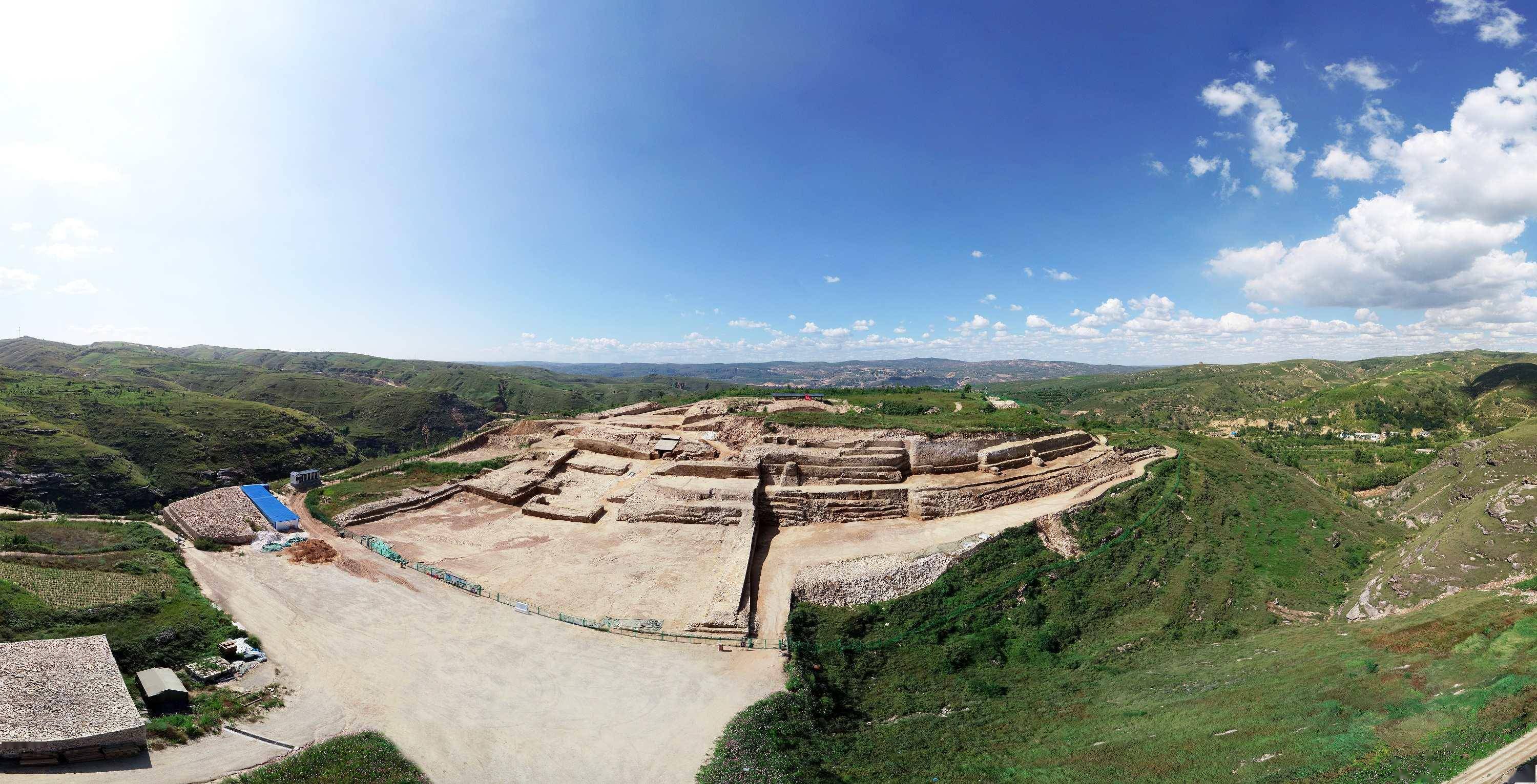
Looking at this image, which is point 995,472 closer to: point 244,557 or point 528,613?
point 528,613

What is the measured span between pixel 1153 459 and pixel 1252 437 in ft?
239

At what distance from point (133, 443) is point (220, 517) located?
62609 millimetres

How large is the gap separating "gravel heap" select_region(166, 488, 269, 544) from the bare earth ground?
4293 millimetres

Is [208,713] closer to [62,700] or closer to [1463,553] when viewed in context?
[62,700]

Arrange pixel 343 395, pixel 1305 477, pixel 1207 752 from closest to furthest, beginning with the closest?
pixel 1207 752
pixel 1305 477
pixel 343 395

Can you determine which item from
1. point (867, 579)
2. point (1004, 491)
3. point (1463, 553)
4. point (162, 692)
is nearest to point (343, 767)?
point (162, 692)

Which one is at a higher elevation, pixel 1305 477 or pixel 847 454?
pixel 847 454

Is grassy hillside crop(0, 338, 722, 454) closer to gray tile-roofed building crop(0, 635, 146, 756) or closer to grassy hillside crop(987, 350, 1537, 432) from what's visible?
gray tile-roofed building crop(0, 635, 146, 756)

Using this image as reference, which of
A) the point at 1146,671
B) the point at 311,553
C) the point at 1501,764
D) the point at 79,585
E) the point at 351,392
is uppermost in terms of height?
the point at 351,392

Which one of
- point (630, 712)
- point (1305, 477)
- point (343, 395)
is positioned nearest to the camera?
point (630, 712)

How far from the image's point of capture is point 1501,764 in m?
8.35

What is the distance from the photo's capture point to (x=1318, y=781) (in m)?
9.11

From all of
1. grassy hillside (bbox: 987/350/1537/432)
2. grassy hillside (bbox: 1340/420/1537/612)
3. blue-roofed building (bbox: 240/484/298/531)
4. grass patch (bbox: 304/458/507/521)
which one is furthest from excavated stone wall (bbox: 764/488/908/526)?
grassy hillside (bbox: 987/350/1537/432)

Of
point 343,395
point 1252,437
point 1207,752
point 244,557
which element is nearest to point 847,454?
point 1207,752
